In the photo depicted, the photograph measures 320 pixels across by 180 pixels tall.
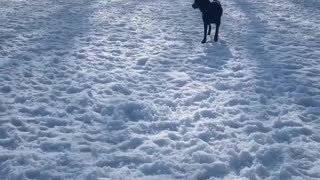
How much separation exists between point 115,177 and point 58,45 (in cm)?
558

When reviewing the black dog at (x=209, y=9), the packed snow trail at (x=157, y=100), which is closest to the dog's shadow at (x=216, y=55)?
the packed snow trail at (x=157, y=100)

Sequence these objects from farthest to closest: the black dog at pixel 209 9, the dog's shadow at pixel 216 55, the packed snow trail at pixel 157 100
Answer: the black dog at pixel 209 9 → the dog's shadow at pixel 216 55 → the packed snow trail at pixel 157 100

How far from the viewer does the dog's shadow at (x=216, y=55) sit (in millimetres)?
7906

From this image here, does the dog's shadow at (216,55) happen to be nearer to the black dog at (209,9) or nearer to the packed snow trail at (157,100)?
the packed snow trail at (157,100)

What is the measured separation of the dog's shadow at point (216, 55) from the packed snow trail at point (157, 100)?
0.03 m

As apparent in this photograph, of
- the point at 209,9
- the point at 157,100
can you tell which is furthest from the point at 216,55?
the point at 157,100

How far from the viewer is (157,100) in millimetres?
6250

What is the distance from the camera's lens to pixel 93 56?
8.27 m

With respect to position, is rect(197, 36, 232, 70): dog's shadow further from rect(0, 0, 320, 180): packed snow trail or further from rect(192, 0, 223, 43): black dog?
rect(192, 0, 223, 43): black dog

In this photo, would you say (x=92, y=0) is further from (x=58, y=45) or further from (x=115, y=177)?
(x=115, y=177)

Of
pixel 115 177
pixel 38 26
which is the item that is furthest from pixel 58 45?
pixel 115 177

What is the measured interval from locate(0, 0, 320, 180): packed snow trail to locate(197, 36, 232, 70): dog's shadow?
0.03 metres

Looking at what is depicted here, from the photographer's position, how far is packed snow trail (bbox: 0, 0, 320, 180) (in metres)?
4.58

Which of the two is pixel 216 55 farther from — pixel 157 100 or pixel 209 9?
pixel 157 100
